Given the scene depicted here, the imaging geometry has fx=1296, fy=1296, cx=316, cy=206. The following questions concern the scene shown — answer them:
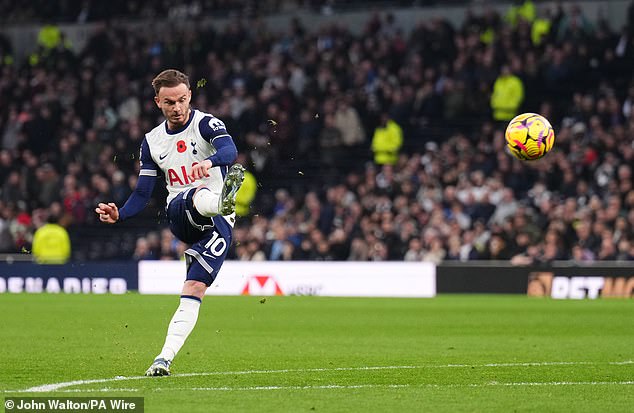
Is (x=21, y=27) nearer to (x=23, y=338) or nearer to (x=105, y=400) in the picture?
(x=23, y=338)

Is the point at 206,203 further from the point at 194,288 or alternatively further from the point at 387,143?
the point at 387,143

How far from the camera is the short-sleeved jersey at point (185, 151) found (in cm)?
1014

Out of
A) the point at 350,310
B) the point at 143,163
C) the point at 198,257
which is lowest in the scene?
the point at 350,310

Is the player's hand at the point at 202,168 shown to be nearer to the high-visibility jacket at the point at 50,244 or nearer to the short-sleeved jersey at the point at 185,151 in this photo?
the short-sleeved jersey at the point at 185,151

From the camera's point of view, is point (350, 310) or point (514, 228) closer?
point (350, 310)

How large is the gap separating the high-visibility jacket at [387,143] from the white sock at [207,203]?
18.1 meters

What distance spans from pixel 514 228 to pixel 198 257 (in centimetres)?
1415

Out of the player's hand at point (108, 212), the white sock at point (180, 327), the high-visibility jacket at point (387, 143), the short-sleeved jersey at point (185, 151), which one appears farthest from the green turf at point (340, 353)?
the high-visibility jacket at point (387, 143)

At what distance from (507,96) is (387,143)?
2.76m

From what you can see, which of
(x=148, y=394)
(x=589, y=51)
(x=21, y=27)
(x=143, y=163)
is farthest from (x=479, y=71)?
(x=148, y=394)

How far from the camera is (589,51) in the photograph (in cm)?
2727

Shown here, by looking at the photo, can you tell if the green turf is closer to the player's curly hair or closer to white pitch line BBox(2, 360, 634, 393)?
white pitch line BBox(2, 360, 634, 393)

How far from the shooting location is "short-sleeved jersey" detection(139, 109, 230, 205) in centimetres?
1014

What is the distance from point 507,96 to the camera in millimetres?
26891
